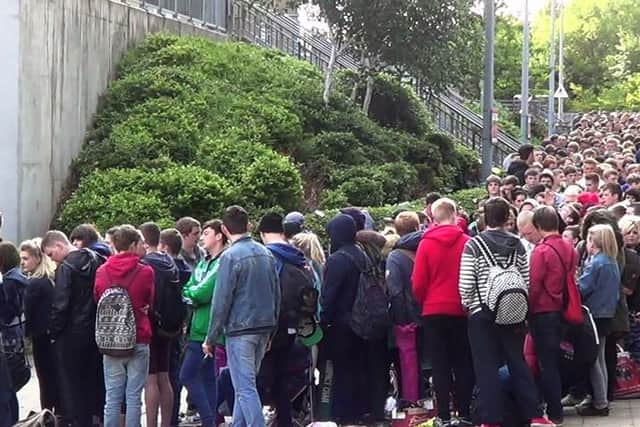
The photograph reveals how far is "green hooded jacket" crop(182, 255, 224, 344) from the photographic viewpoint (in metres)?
10.8

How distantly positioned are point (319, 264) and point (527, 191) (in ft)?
16.4

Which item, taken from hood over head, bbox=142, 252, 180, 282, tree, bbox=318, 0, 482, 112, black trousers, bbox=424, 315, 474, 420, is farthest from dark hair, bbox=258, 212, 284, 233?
tree, bbox=318, 0, 482, 112

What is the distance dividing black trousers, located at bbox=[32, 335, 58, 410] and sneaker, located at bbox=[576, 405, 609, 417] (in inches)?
186

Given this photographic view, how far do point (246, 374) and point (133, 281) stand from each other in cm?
119

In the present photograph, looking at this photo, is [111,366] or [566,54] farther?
[566,54]

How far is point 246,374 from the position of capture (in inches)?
406

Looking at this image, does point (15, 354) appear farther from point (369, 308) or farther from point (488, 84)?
point (488, 84)

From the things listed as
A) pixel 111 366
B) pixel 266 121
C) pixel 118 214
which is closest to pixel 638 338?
pixel 111 366

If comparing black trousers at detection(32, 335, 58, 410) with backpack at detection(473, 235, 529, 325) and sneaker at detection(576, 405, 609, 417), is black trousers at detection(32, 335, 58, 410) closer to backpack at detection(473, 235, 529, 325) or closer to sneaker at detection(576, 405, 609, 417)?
backpack at detection(473, 235, 529, 325)

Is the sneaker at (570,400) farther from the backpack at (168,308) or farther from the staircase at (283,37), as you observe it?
the staircase at (283,37)

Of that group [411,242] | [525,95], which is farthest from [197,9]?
[411,242]

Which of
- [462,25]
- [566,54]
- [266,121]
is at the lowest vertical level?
[266,121]

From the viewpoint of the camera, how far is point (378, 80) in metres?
30.4

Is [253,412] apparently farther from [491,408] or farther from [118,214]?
[118,214]
